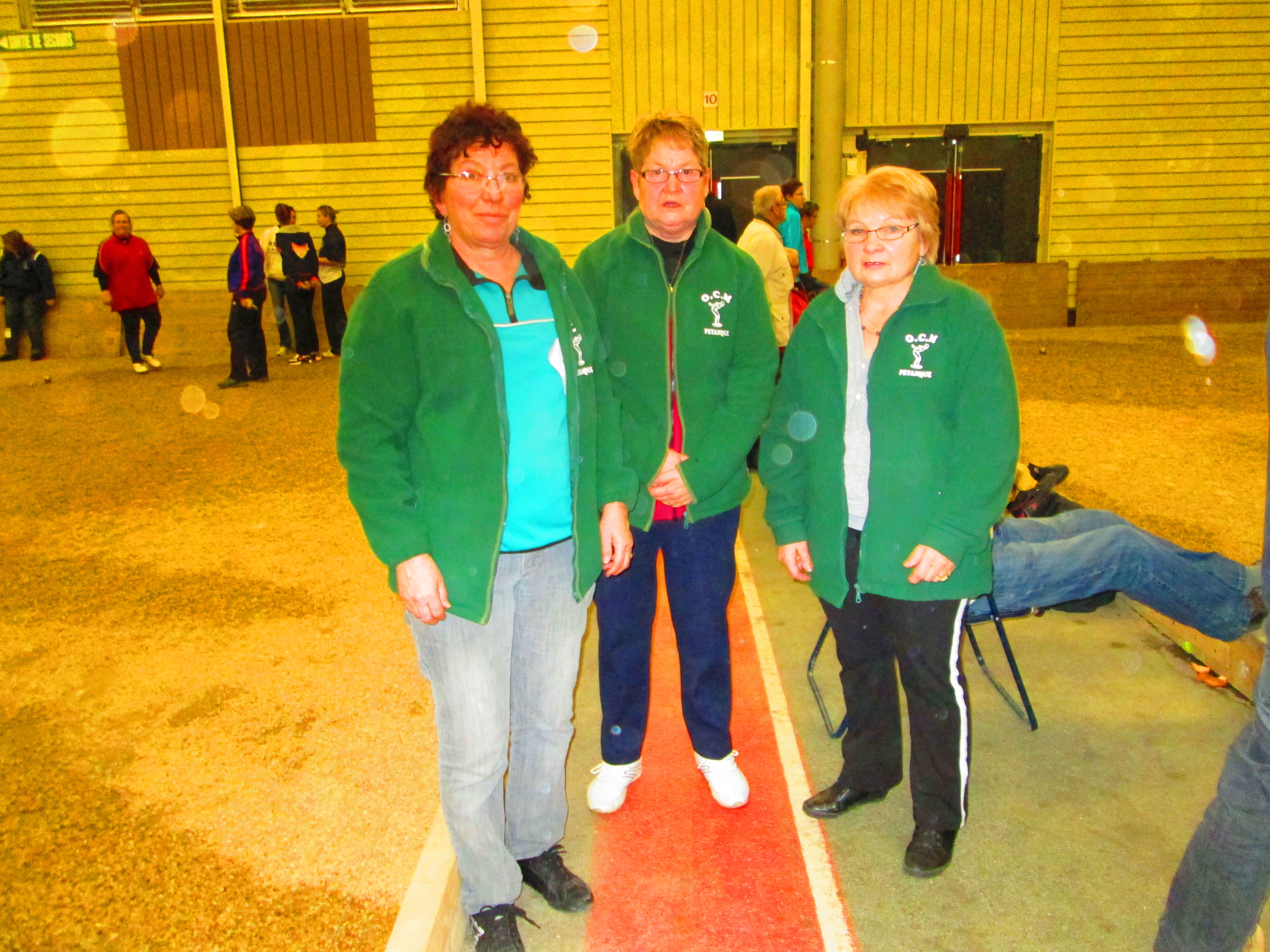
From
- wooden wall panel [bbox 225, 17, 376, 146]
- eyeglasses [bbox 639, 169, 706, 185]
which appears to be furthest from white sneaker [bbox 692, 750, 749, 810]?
wooden wall panel [bbox 225, 17, 376, 146]

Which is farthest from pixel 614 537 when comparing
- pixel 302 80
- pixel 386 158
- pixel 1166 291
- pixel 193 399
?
pixel 1166 291

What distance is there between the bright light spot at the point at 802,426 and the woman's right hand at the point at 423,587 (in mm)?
1221

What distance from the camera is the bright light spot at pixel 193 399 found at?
1105 centimetres

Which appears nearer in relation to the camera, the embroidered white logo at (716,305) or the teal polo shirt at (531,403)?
the teal polo shirt at (531,403)

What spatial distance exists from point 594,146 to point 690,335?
13.8m

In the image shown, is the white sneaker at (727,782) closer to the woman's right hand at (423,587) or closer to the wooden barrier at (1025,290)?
the woman's right hand at (423,587)

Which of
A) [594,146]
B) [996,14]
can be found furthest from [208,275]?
[996,14]

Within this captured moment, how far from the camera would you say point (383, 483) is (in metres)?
2.30

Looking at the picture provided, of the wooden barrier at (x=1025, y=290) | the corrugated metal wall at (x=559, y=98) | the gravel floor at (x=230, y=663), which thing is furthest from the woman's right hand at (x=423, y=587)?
the wooden barrier at (x=1025, y=290)

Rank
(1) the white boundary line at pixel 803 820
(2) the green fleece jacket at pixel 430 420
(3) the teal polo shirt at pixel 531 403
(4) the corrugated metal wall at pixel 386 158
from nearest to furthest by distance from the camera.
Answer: (2) the green fleece jacket at pixel 430 420 < (3) the teal polo shirt at pixel 531 403 < (1) the white boundary line at pixel 803 820 < (4) the corrugated metal wall at pixel 386 158

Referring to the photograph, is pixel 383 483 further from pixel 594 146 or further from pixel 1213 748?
pixel 594 146

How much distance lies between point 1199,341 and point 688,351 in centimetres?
1353

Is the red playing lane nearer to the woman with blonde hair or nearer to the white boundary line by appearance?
the white boundary line

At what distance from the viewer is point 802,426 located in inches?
117
